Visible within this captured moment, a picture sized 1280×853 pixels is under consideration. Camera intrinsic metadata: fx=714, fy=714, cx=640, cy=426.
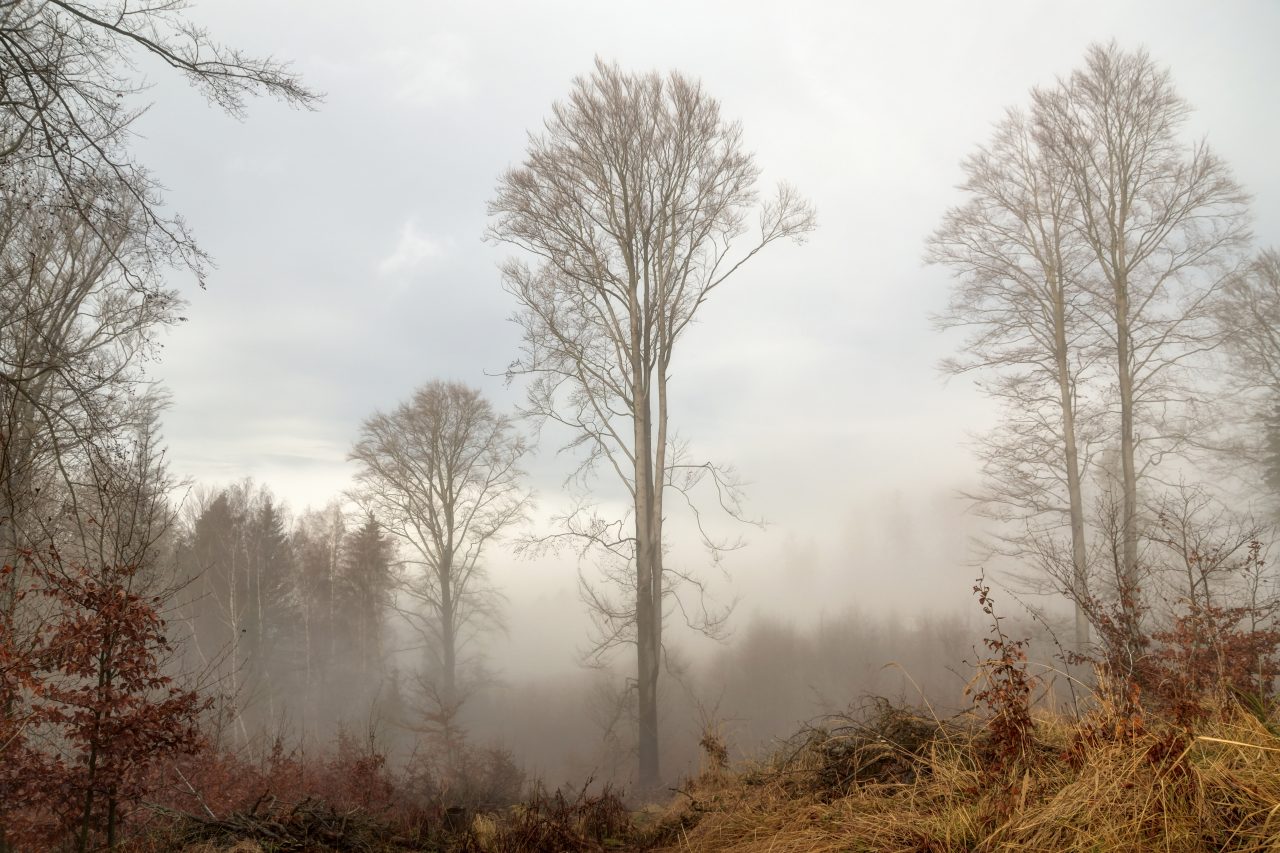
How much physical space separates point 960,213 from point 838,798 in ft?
41.1

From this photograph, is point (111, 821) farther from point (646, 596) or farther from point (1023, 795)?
point (646, 596)

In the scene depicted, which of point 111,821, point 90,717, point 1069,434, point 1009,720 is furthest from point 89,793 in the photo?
point 1069,434

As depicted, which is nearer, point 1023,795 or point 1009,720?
point 1023,795

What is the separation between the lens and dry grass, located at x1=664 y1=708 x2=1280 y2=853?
2.55 m

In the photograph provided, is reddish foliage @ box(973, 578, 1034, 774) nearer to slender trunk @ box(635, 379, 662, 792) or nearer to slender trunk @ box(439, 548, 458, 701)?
slender trunk @ box(635, 379, 662, 792)

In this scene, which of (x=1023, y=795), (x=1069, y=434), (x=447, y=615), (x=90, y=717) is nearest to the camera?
(x=1023, y=795)

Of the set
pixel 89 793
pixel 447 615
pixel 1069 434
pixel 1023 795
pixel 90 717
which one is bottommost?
pixel 447 615

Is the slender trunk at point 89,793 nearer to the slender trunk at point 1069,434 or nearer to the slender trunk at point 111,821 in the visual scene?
the slender trunk at point 111,821

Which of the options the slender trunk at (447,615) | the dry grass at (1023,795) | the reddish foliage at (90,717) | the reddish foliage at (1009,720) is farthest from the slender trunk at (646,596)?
the slender trunk at (447,615)

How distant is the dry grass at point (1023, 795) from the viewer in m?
2.55

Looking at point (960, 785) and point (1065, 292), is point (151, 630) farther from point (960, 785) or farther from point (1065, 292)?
point (1065, 292)

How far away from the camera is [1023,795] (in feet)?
9.95

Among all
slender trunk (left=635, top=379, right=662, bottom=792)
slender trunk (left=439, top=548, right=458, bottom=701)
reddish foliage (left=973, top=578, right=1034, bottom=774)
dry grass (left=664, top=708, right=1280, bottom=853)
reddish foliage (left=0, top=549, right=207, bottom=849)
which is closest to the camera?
dry grass (left=664, top=708, right=1280, bottom=853)

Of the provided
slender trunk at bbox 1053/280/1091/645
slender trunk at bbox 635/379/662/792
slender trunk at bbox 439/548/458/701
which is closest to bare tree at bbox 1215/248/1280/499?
slender trunk at bbox 1053/280/1091/645
